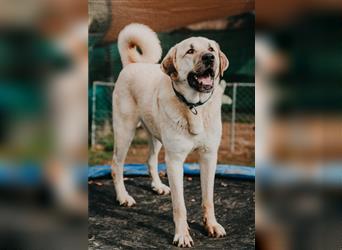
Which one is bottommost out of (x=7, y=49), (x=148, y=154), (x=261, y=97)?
(x=148, y=154)

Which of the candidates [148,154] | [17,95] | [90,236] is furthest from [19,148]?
[148,154]

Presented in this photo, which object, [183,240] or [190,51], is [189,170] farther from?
[190,51]

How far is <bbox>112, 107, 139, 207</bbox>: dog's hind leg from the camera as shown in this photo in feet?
12.5

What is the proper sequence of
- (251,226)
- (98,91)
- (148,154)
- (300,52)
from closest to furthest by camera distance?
(300,52) < (251,226) < (148,154) < (98,91)

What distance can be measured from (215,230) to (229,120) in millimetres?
1120

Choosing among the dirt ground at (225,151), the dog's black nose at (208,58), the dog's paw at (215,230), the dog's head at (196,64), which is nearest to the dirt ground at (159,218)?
the dog's paw at (215,230)

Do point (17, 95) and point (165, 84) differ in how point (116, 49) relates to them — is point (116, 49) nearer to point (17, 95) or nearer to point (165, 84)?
point (165, 84)

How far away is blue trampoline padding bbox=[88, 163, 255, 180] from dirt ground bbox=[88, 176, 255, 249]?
9 centimetres

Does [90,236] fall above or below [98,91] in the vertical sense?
below

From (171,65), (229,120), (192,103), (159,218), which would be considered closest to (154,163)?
(159,218)

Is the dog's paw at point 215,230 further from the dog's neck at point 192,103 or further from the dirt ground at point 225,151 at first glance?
the dirt ground at point 225,151

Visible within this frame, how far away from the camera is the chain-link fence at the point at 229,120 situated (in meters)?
4.11

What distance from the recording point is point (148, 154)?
4.14m

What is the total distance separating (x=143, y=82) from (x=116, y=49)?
2.11 feet
